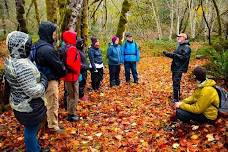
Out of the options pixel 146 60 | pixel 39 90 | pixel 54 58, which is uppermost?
pixel 54 58

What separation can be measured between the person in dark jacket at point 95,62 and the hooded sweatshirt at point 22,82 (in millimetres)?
5403

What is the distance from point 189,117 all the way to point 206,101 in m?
0.66

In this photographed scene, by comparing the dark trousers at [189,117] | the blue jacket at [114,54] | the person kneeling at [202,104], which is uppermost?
the blue jacket at [114,54]

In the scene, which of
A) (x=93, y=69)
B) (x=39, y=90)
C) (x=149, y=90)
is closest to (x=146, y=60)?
(x=149, y=90)

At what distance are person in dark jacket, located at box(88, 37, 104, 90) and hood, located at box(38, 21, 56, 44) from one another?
178 inches

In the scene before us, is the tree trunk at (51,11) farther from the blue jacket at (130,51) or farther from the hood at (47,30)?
the blue jacket at (130,51)

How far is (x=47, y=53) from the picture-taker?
19.4 feet

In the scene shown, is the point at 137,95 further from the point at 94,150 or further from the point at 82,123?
the point at 94,150

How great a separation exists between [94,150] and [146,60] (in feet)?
54.3

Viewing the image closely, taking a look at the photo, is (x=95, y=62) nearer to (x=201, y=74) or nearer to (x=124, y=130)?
(x=124, y=130)

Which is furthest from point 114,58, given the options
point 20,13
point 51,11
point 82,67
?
point 20,13

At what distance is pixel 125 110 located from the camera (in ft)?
30.1

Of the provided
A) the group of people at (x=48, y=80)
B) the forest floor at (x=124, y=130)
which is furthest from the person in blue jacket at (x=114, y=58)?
the group of people at (x=48, y=80)

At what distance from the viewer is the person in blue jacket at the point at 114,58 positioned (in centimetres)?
1174
